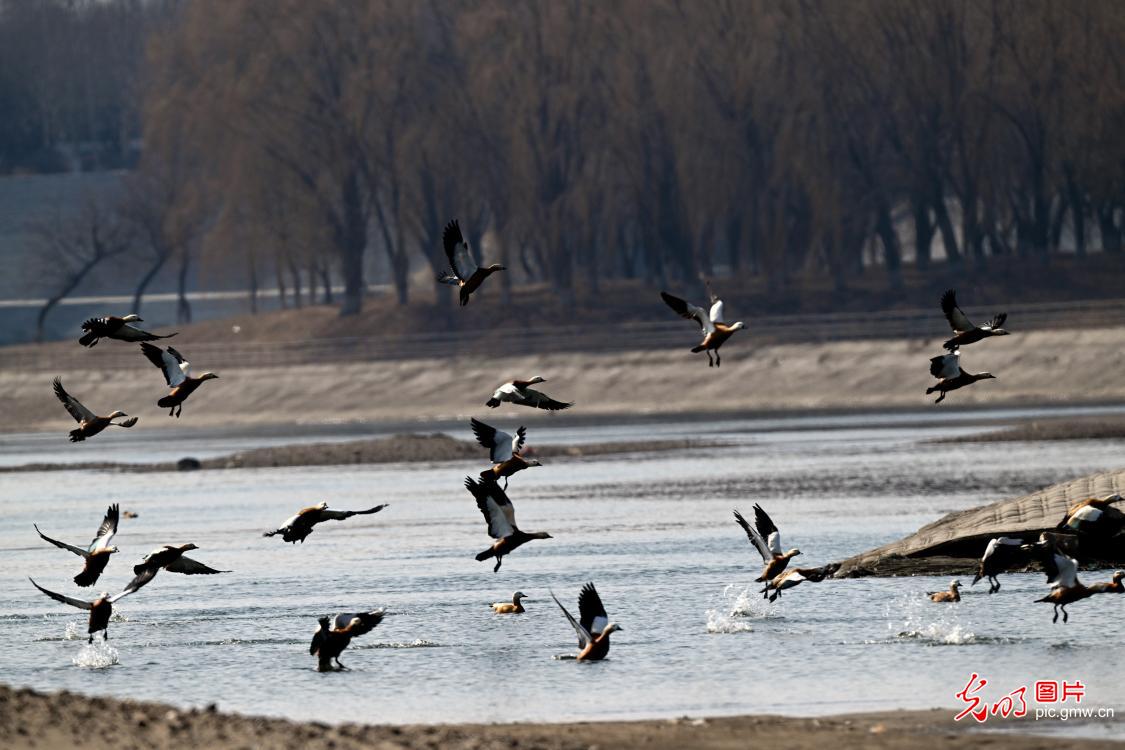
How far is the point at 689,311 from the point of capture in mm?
18484

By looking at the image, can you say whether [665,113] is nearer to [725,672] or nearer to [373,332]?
[373,332]

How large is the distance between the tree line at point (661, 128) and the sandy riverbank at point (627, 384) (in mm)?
6694

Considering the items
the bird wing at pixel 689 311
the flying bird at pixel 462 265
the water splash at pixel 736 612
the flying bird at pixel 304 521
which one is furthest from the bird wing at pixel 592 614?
the flying bird at pixel 462 265

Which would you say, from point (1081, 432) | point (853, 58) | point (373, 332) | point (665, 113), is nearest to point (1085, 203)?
point (853, 58)

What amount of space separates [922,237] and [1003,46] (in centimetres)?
826

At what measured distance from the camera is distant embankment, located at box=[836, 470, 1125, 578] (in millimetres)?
21531

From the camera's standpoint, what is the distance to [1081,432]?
155 feet

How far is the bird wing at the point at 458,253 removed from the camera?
63.0 feet

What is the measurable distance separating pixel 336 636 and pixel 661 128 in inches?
2471

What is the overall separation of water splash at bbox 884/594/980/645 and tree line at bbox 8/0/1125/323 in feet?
183

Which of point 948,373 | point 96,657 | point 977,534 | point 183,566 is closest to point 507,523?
point 183,566

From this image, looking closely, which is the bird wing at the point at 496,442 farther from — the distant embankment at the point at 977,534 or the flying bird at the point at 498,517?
the distant embankment at the point at 977,534

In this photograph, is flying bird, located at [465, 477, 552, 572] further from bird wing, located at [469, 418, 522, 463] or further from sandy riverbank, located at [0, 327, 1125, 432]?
sandy riverbank, located at [0, 327, 1125, 432]

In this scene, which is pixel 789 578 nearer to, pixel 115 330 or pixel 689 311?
pixel 689 311
